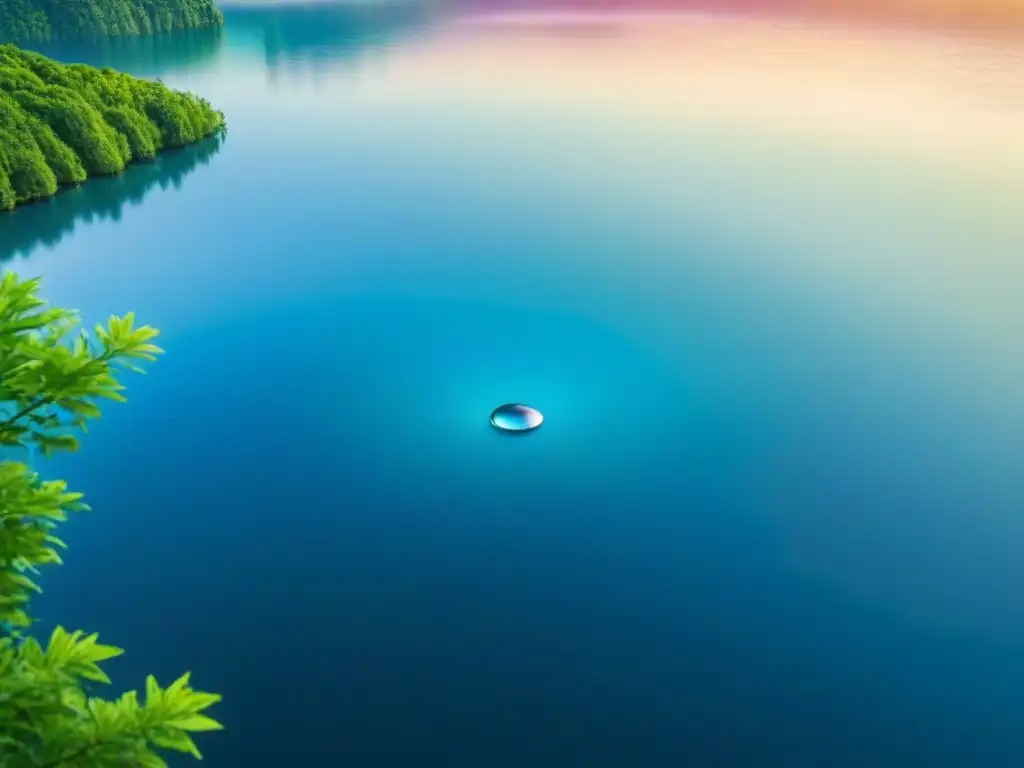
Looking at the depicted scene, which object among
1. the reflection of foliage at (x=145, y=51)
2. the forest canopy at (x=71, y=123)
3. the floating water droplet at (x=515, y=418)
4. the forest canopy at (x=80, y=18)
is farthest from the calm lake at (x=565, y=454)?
the forest canopy at (x=80, y=18)

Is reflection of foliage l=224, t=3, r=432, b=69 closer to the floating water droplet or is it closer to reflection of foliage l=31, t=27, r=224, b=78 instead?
reflection of foliage l=31, t=27, r=224, b=78

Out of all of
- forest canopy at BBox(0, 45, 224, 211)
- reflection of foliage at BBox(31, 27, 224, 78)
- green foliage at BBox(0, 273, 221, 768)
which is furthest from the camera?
reflection of foliage at BBox(31, 27, 224, 78)

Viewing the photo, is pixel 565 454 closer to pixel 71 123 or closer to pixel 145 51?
pixel 71 123

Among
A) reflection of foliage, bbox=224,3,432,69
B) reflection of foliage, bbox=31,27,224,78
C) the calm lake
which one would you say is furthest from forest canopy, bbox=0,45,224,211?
reflection of foliage, bbox=224,3,432,69

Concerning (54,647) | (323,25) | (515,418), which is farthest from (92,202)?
(323,25)

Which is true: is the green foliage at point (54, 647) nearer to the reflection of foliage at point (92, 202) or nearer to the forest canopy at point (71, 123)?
→ the reflection of foliage at point (92, 202)
